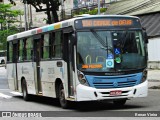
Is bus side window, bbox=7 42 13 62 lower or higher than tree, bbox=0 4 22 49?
higher

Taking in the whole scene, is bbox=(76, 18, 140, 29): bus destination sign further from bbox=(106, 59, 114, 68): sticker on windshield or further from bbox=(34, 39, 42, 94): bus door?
bbox=(34, 39, 42, 94): bus door

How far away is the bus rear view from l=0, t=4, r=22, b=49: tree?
229 feet

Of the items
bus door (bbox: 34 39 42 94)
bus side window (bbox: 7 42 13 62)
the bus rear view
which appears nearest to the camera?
the bus rear view

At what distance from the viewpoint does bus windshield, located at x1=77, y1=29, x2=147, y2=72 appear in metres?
13.6

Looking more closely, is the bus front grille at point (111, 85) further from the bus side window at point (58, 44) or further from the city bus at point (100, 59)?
the bus side window at point (58, 44)

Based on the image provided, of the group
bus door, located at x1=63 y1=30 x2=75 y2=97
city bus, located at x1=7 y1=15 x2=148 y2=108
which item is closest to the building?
city bus, located at x1=7 y1=15 x2=148 y2=108

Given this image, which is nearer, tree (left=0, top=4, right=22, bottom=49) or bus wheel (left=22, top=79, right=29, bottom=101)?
bus wheel (left=22, top=79, right=29, bottom=101)

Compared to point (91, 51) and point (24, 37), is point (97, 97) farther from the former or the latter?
point (24, 37)

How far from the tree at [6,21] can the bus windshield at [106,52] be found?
6979 cm

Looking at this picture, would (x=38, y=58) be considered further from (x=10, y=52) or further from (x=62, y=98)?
(x=10, y=52)

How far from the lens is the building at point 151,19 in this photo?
3238cm

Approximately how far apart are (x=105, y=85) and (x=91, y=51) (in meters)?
1.06

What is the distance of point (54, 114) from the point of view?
13.6 metres

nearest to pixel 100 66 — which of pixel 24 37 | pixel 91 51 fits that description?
pixel 91 51
